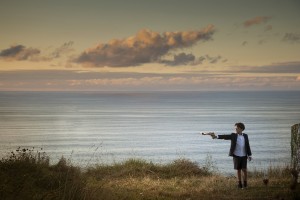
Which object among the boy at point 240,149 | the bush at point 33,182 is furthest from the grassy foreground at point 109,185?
the boy at point 240,149

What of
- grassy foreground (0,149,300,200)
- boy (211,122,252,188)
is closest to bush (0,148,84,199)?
grassy foreground (0,149,300,200)

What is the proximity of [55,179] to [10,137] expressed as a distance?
3035 inches

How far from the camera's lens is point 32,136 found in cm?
8656

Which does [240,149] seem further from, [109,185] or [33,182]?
[33,182]

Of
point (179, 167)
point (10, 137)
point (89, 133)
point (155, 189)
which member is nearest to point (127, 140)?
point (89, 133)

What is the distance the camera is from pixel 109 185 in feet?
50.5

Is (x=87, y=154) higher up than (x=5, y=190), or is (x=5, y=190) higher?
(x=5, y=190)

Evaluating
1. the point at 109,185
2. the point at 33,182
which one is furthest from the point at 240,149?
the point at 33,182

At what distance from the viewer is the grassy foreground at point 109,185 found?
11.1 metres

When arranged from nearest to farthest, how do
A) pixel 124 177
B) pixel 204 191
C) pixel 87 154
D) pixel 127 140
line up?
pixel 204 191 < pixel 124 177 < pixel 87 154 < pixel 127 140

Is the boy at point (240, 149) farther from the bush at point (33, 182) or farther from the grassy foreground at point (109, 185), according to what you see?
the bush at point (33, 182)

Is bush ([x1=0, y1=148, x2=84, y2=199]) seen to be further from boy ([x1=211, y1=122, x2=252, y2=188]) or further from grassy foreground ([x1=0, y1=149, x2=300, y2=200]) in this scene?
boy ([x1=211, y1=122, x2=252, y2=188])

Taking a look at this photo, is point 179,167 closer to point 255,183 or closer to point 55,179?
point 255,183

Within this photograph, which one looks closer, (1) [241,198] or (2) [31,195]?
(2) [31,195]
